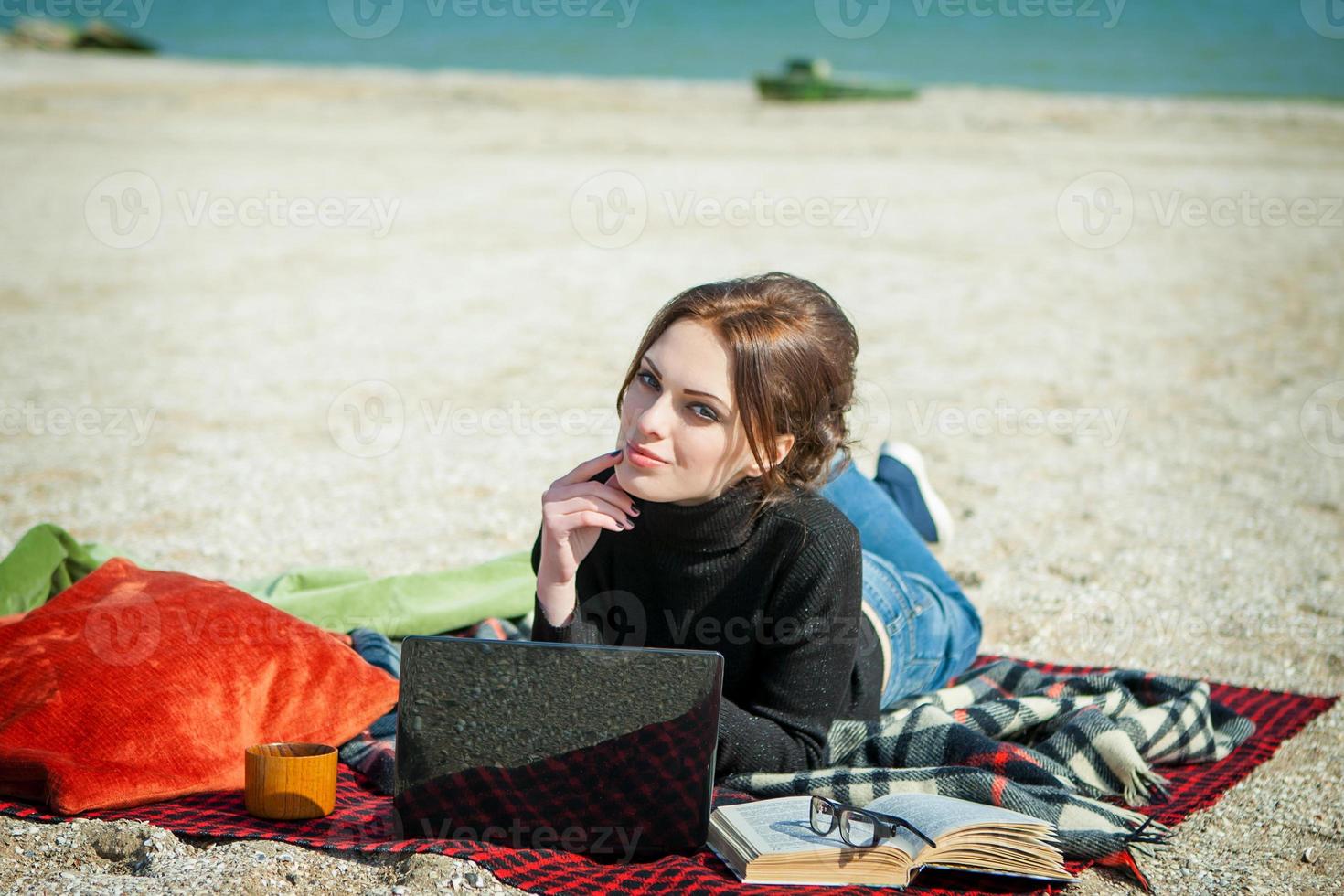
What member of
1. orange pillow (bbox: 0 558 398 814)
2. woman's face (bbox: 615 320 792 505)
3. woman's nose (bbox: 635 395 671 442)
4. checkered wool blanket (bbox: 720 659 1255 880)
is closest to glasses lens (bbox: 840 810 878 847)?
checkered wool blanket (bbox: 720 659 1255 880)

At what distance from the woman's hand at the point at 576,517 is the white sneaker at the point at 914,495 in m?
2.13

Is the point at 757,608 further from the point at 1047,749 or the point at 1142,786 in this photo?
the point at 1142,786

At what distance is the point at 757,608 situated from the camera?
2.99 metres

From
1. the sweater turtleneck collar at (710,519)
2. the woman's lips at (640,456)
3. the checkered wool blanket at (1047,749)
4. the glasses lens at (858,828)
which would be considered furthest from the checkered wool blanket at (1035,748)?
the woman's lips at (640,456)

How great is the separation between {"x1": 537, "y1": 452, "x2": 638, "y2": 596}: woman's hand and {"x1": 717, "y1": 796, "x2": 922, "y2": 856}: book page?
0.64 metres

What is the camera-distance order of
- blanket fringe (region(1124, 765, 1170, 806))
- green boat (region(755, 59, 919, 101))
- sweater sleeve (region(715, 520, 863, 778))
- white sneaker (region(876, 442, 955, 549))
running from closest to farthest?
1. sweater sleeve (region(715, 520, 863, 778))
2. blanket fringe (region(1124, 765, 1170, 806))
3. white sneaker (region(876, 442, 955, 549))
4. green boat (region(755, 59, 919, 101))

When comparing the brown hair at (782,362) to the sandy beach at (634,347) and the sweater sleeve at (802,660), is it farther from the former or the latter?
the sandy beach at (634,347)

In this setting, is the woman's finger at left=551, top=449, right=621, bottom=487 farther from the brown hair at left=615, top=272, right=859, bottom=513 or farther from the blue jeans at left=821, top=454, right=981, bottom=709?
the blue jeans at left=821, top=454, right=981, bottom=709

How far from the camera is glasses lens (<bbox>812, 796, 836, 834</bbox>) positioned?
2.64 m

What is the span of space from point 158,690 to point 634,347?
287 inches

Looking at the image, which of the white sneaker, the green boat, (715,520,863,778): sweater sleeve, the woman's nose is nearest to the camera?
the woman's nose

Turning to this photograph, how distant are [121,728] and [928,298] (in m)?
9.78

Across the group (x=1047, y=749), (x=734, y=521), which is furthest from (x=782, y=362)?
(x=1047, y=749)

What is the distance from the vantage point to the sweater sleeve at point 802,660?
2.92 meters
